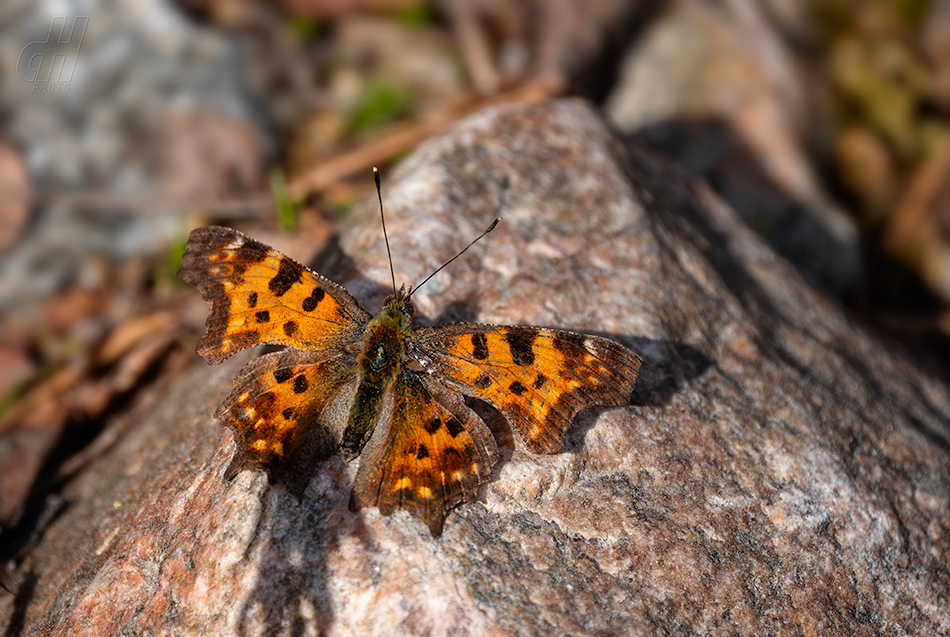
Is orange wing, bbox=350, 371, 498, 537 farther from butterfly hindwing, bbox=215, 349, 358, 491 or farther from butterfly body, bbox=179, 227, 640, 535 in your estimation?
butterfly hindwing, bbox=215, 349, 358, 491

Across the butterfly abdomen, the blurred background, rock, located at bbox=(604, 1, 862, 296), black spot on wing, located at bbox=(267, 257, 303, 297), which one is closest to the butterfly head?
the butterfly abdomen

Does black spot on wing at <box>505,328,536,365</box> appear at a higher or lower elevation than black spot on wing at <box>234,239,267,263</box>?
higher

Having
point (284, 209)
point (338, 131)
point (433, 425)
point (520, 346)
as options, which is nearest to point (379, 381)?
point (433, 425)

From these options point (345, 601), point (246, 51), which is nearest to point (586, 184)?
point (345, 601)

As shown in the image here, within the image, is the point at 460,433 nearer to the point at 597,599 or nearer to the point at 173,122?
the point at 597,599

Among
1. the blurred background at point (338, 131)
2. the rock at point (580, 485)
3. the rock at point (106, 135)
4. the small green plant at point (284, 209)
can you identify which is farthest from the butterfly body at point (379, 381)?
the rock at point (106, 135)

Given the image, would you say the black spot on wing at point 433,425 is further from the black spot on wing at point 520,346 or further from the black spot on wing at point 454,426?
the black spot on wing at point 520,346

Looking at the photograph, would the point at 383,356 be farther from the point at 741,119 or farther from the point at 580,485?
the point at 741,119
